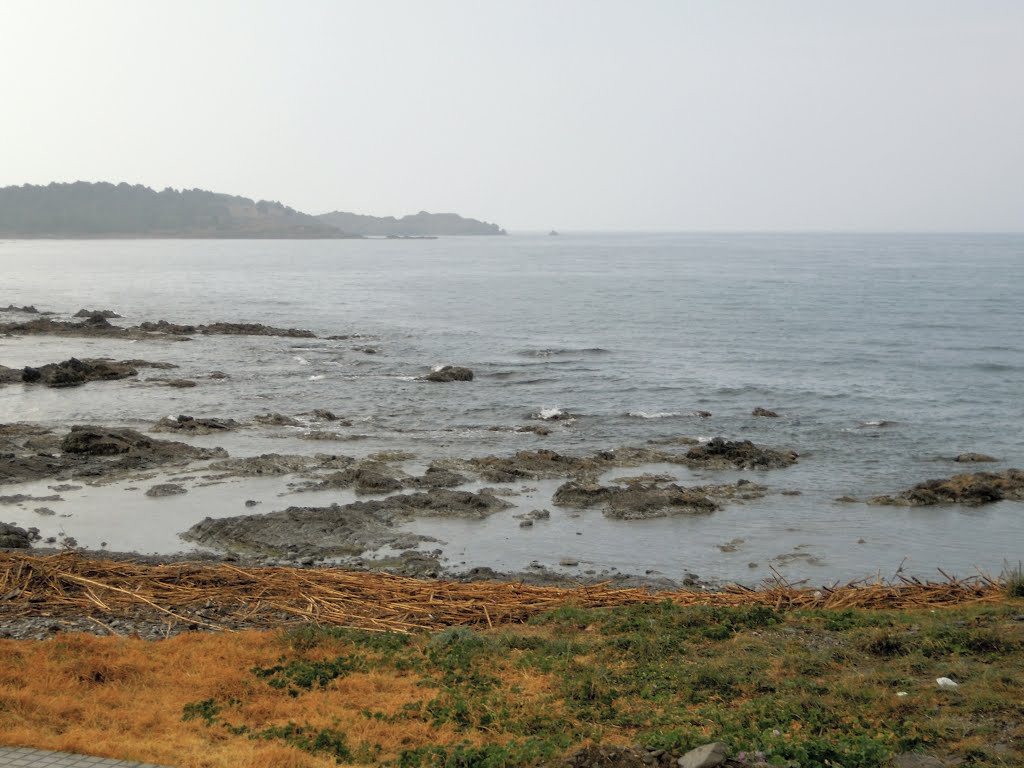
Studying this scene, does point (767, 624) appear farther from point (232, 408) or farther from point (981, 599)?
point (232, 408)

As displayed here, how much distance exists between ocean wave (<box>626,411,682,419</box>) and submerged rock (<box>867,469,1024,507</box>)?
10464 millimetres

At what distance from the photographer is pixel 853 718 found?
349 inches

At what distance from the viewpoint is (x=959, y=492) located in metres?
22.2

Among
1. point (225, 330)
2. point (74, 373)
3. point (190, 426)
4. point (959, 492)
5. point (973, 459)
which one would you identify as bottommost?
point (973, 459)

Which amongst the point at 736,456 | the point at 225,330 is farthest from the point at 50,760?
the point at 225,330

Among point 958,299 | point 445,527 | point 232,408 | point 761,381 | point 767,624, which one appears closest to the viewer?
point 767,624

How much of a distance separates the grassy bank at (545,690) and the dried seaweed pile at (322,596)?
2.99 feet

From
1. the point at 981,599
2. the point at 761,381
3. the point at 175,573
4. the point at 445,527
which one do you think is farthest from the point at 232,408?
the point at 981,599

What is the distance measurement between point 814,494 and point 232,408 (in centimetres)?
2024

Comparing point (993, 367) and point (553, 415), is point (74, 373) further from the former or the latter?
point (993, 367)

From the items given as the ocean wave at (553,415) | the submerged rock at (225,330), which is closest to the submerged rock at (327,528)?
the ocean wave at (553,415)

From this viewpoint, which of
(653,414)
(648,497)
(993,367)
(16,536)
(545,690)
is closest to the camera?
(545,690)

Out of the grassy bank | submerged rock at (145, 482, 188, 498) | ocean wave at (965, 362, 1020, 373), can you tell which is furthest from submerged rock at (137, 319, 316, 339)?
the grassy bank

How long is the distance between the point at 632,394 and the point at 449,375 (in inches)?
320
